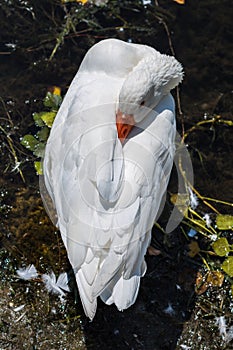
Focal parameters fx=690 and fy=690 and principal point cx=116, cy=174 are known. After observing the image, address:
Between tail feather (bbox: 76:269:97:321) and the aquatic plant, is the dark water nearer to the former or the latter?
the aquatic plant

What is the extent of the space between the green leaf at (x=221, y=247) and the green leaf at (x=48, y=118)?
1149 millimetres

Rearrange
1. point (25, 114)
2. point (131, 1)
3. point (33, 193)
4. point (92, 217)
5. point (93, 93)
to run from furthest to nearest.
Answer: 1. point (131, 1)
2. point (25, 114)
3. point (33, 193)
4. point (93, 93)
5. point (92, 217)

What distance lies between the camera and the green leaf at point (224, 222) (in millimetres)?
3738

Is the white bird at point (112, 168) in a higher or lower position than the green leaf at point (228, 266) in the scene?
higher

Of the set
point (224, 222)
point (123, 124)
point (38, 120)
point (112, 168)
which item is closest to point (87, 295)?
point (112, 168)

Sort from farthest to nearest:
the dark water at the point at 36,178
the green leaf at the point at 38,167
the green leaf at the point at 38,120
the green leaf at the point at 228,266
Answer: the green leaf at the point at 38,120 < the green leaf at the point at 38,167 < the green leaf at the point at 228,266 < the dark water at the point at 36,178

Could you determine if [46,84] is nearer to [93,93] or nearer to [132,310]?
[93,93]

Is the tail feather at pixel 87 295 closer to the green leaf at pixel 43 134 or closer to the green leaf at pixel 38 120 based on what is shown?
the green leaf at pixel 43 134

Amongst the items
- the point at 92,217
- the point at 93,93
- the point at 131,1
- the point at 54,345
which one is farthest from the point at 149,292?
the point at 131,1

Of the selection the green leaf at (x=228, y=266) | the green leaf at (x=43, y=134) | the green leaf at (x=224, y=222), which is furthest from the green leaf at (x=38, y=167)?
the green leaf at (x=228, y=266)

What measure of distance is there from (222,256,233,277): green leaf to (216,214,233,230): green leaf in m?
0.22

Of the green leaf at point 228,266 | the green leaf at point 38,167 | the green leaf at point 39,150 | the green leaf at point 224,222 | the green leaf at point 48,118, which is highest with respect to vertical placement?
the green leaf at point 48,118

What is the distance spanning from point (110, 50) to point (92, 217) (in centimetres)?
98

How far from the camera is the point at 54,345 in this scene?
11.0ft
